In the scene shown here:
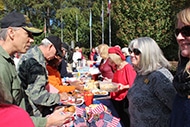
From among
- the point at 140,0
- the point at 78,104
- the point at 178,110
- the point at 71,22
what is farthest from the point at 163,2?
the point at 178,110

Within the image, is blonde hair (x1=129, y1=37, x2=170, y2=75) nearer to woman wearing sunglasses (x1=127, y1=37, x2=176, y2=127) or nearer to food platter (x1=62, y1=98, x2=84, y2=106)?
woman wearing sunglasses (x1=127, y1=37, x2=176, y2=127)

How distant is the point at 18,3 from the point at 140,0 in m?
21.8

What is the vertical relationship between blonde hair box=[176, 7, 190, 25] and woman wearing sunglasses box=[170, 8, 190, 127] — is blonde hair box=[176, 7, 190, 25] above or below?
above

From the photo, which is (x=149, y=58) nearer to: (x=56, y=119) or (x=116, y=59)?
(x=56, y=119)

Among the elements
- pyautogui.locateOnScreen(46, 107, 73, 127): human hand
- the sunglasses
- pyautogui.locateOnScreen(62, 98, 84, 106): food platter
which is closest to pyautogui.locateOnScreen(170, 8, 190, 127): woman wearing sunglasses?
the sunglasses

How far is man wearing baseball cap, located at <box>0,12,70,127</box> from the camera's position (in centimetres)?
175

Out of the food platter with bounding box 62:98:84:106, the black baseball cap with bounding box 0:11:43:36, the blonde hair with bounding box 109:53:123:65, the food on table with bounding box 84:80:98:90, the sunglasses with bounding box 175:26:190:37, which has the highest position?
the black baseball cap with bounding box 0:11:43:36

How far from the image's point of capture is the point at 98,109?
2.72 metres

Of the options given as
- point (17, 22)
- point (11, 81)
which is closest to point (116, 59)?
point (17, 22)

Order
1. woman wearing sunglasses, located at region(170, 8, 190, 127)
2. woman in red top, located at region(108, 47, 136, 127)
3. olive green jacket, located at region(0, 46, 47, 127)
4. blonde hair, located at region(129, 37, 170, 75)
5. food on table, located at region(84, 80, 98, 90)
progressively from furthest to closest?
food on table, located at region(84, 80, 98, 90) < woman in red top, located at region(108, 47, 136, 127) < blonde hair, located at region(129, 37, 170, 75) < olive green jacket, located at region(0, 46, 47, 127) < woman wearing sunglasses, located at region(170, 8, 190, 127)

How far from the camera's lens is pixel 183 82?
4.86 ft

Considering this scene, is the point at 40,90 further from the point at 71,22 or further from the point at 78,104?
the point at 71,22

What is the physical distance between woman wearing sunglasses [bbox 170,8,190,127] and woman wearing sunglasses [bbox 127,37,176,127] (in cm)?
56

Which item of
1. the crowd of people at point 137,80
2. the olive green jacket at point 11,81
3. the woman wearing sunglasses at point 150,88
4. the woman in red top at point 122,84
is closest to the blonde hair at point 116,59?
the woman in red top at point 122,84
